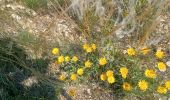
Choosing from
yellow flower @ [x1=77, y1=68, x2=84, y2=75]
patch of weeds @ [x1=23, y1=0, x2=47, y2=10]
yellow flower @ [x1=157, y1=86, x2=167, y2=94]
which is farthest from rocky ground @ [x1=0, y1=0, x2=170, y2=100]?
yellow flower @ [x1=157, y1=86, x2=167, y2=94]

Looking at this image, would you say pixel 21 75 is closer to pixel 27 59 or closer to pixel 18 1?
pixel 27 59

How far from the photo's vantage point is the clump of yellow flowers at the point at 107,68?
8.25ft

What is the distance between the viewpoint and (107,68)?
104 inches

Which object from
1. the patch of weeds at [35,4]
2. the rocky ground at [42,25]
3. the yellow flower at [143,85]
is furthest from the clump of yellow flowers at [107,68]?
the patch of weeds at [35,4]

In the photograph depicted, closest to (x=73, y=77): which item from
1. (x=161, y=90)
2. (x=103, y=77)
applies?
(x=103, y=77)

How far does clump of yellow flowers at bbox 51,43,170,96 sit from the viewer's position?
99.0 inches

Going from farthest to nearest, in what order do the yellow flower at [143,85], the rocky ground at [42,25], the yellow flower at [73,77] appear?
1. the rocky ground at [42,25]
2. the yellow flower at [73,77]
3. the yellow flower at [143,85]

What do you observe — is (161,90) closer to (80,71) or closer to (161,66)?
(161,66)

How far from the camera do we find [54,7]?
2.93m

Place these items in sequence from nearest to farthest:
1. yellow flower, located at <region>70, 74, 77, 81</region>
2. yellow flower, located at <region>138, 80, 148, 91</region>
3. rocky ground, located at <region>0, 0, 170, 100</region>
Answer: yellow flower, located at <region>138, 80, 148, 91</region>, yellow flower, located at <region>70, 74, 77, 81</region>, rocky ground, located at <region>0, 0, 170, 100</region>

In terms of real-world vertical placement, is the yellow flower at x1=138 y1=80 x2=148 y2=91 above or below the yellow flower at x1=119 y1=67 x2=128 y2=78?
below

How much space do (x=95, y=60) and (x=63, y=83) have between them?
0.26 meters

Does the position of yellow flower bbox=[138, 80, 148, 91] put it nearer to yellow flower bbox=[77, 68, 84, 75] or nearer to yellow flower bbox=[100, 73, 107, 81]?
yellow flower bbox=[100, 73, 107, 81]

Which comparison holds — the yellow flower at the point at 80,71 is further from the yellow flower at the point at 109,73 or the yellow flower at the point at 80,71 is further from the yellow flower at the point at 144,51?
the yellow flower at the point at 144,51
